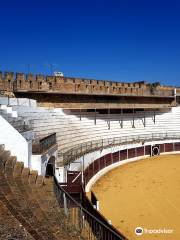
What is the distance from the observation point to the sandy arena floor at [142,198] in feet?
28.9

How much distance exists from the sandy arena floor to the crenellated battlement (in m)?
Answer: 6.54

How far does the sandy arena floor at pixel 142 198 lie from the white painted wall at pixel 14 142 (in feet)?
11.7

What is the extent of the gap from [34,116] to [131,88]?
13.1 metres

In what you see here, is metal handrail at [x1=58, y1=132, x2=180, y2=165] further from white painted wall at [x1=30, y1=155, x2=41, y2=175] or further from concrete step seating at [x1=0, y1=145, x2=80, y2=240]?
concrete step seating at [x1=0, y1=145, x2=80, y2=240]

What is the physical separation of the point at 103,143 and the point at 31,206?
14671mm

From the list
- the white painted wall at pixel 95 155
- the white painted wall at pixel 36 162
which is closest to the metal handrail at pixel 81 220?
the white painted wall at pixel 36 162

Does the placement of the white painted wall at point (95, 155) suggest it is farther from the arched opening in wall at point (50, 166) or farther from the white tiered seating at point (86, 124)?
the arched opening in wall at point (50, 166)

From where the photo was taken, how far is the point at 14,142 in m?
7.66

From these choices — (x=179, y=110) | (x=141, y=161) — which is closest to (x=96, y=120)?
(x=141, y=161)

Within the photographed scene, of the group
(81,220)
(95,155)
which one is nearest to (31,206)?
(81,220)

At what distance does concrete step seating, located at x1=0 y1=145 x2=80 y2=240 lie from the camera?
336 cm

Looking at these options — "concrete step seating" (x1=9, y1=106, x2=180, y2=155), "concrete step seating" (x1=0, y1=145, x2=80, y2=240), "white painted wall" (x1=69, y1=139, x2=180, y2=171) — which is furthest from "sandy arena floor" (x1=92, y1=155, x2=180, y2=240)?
"concrete step seating" (x1=0, y1=145, x2=80, y2=240)

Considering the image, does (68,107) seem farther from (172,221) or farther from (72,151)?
(172,221)

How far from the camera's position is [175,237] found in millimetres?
7949
